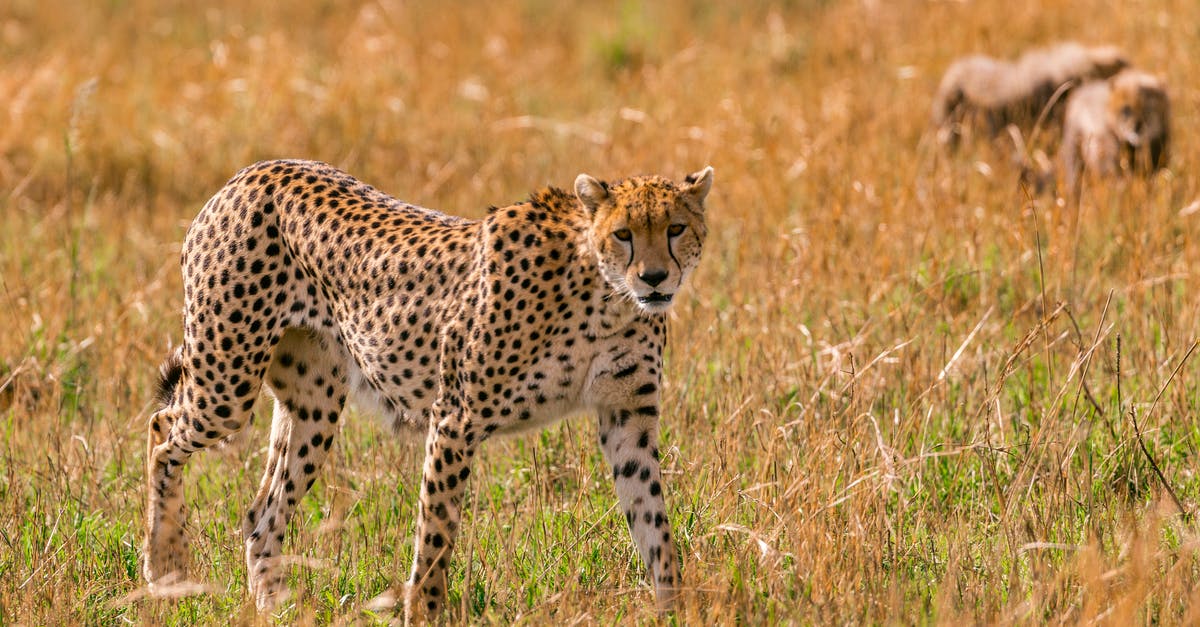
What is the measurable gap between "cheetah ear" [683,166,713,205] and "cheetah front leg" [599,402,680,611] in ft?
1.89

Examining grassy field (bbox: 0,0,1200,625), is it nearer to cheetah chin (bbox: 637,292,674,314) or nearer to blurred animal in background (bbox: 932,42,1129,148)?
blurred animal in background (bbox: 932,42,1129,148)

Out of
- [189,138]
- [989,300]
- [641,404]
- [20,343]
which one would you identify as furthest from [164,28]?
[641,404]

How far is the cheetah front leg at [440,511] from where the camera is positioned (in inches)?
161

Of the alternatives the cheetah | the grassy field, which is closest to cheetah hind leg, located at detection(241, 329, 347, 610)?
the cheetah

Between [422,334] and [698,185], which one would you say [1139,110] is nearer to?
[698,185]

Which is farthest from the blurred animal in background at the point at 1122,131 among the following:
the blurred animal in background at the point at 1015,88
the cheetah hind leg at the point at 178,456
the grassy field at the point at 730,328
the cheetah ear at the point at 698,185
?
the cheetah hind leg at the point at 178,456

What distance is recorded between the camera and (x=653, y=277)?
3.87 metres

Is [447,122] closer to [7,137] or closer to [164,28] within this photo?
[7,137]

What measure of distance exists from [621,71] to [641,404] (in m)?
7.36

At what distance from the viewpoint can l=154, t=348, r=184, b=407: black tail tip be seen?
4.91 meters

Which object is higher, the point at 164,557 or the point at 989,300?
the point at 989,300

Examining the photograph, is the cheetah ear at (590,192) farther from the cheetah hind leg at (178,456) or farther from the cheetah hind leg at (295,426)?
the cheetah hind leg at (178,456)

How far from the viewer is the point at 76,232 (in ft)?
23.0

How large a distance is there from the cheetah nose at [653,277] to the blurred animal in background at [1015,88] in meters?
5.03
